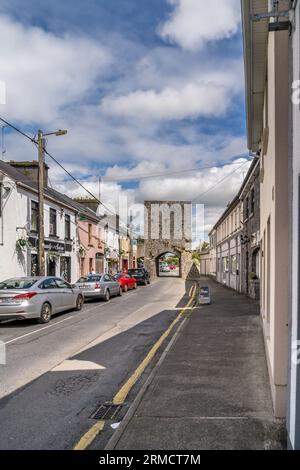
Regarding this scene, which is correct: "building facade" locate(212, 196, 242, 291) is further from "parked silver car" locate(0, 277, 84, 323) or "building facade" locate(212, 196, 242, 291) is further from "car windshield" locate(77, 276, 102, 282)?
"parked silver car" locate(0, 277, 84, 323)

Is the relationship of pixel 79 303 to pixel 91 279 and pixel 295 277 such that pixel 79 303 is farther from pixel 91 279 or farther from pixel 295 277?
pixel 295 277

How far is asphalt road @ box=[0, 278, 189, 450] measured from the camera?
4812 mm

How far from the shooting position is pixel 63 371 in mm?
7332

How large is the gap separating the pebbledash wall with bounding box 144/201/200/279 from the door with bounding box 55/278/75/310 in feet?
111

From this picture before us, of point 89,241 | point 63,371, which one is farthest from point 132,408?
point 89,241

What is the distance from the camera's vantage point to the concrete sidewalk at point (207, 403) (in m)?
4.30

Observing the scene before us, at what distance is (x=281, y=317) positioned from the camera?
197 inches

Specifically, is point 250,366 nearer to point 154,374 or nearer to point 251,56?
point 154,374

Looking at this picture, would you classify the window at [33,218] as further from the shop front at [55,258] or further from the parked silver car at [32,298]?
the parked silver car at [32,298]

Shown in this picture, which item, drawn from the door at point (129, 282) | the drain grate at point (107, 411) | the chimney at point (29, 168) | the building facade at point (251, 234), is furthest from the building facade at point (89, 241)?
the drain grate at point (107, 411)

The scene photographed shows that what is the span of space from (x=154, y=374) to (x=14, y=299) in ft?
22.5

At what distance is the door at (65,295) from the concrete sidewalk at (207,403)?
6.30 meters
